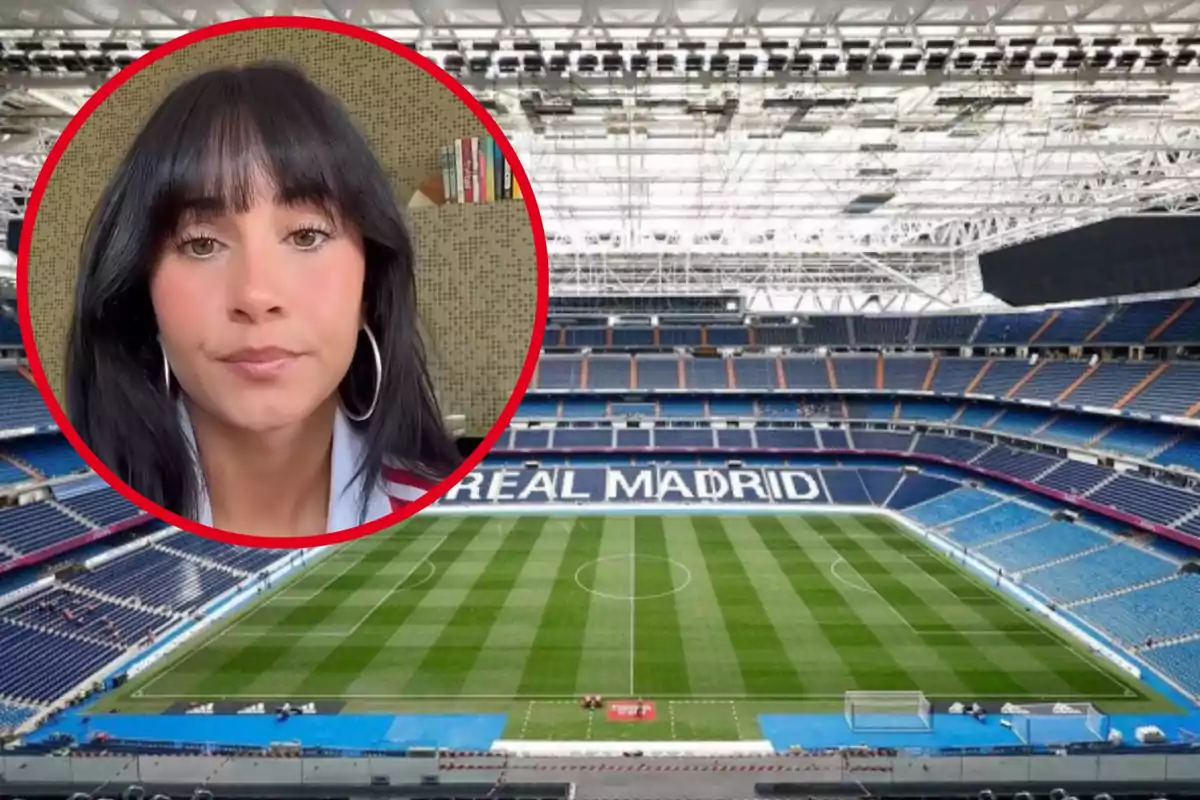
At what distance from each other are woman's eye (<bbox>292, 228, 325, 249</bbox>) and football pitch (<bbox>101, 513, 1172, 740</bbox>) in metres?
13.9

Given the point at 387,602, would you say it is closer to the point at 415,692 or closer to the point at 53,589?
the point at 415,692

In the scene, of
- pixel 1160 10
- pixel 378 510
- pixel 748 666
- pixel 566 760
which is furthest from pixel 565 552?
pixel 378 510

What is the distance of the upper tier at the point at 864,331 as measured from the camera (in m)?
32.8

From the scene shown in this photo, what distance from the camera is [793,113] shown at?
1208 cm

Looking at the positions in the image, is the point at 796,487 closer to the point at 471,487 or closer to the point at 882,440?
the point at 882,440

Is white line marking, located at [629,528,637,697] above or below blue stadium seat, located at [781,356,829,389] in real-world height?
below

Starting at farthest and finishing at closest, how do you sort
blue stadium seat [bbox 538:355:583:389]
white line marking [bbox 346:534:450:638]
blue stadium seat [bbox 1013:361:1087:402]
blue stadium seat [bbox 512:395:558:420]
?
1. blue stadium seat [bbox 538:355:583:389]
2. blue stadium seat [bbox 512:395:558:420]
3. blue stadium seat [bbox 1013:361:1087:402]
4. white line marking [bbox 346:534:450:638]

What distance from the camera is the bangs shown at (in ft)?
6.08

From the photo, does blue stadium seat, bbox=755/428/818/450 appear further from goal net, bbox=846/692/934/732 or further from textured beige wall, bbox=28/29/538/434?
textured beige wall, bbox=28/29/538/434

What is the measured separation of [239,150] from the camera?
1.89 metres

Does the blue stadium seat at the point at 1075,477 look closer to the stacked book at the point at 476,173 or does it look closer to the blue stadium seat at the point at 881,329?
the blue stadium seat at the point at 881,329

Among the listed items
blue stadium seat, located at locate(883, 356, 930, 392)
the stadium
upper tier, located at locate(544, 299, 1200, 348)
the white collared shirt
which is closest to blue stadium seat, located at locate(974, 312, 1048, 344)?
upper tier, located at locate(544, 299, 1200, 348)

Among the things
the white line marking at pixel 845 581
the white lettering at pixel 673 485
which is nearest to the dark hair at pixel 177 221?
the white line marking at pixel 845 581

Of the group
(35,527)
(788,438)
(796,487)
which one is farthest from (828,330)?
(35,527)
